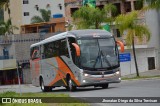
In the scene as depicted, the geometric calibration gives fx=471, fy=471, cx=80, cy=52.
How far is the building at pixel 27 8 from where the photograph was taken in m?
94.8

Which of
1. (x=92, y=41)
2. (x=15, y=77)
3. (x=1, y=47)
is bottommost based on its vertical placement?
(x=15, y=77)

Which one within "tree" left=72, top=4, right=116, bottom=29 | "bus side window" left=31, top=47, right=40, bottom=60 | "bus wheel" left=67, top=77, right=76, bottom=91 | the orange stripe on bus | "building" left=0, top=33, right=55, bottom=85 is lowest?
"building" left=0, top=33, right=55, bottom=85

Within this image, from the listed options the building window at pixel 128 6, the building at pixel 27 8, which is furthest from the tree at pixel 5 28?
the building window at pixel 128 6

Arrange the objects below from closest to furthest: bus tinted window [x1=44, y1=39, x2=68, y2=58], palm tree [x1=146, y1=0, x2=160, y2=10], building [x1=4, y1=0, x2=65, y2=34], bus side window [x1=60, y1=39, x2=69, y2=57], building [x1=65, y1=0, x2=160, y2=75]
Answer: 1. bus side window [x1=60, y1=39, x2=69, y2=57]
2. bus tinted window [x1=44, y1=39, x2=68, y2=58]
3. palm tree [x1=146, y1=0, x2=160, y2=10]
4. building [x1=65, y1=0, x2=160, y2=75]
5. building [x1=4, y1=0, x2=65, y2=34]

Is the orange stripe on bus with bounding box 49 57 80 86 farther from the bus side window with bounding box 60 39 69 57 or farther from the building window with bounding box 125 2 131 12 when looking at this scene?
the building window with bounding box 125 2 131 12

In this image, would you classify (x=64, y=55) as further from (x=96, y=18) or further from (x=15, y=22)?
(x=15, y=22)

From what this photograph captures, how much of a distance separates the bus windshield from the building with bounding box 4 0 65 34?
6560cm

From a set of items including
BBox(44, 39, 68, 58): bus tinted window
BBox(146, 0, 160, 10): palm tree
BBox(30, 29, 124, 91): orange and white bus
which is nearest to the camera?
BBox(30, 29, 124, 91): orange and white bus

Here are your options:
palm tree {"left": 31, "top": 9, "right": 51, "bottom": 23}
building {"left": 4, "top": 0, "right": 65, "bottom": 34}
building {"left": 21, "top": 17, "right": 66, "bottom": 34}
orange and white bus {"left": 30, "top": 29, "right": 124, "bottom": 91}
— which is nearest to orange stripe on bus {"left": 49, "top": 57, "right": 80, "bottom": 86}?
orange and white bus {"left": 30, "top": 29, "right": 124, "bottom": 91}

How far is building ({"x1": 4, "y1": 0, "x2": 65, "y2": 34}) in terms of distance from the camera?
9481cm

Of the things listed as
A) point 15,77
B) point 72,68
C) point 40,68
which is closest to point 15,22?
point 15,77

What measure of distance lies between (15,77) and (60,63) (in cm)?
4737

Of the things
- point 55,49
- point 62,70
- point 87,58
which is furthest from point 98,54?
point 55,49

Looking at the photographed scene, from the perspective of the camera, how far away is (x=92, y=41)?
2667 cm
